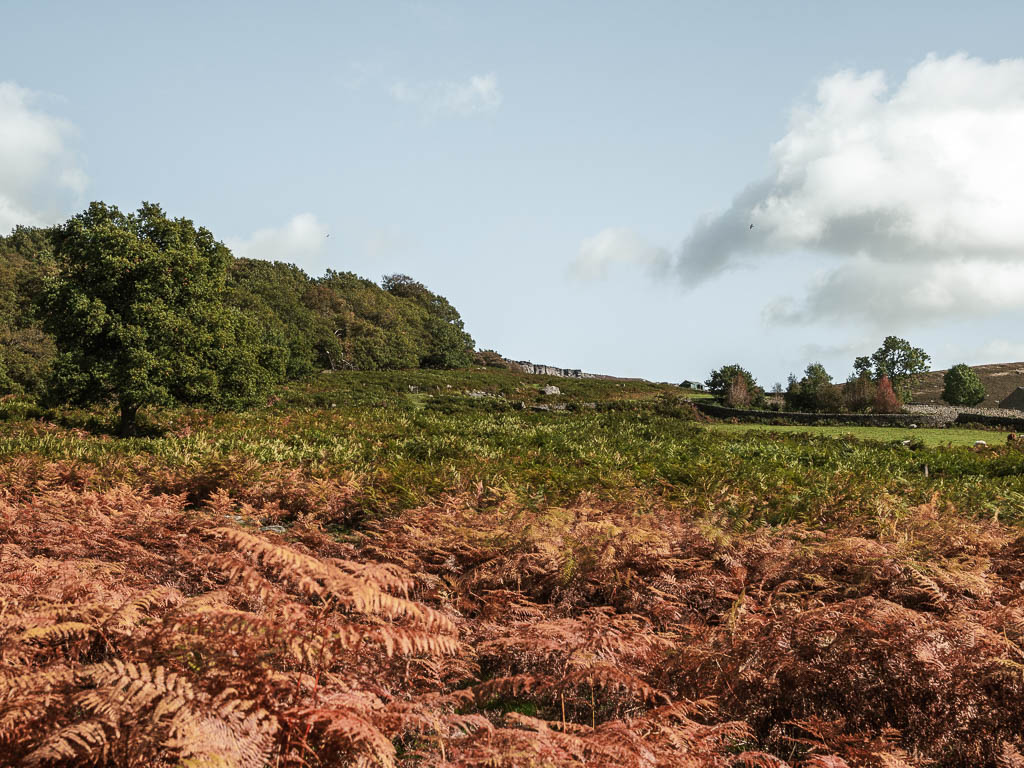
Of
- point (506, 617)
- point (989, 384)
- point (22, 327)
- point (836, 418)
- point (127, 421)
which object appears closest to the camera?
point (506, 617)

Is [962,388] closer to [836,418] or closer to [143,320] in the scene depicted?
[836,418]

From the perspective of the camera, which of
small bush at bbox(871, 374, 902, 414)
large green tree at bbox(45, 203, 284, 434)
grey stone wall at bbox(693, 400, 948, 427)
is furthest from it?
small bush at bbox(871, 374, 902, 414)

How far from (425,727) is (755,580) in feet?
12.0

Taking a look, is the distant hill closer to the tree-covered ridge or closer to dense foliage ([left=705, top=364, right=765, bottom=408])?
dense foliage ([left=705, top=364, right=765, bottom=408])

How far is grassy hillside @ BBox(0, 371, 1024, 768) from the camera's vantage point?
9.02ft

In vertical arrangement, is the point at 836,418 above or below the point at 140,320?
below

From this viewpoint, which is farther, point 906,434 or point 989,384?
point 989,384

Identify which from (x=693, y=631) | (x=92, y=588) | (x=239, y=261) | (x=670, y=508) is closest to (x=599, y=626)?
(x=693, y=631)

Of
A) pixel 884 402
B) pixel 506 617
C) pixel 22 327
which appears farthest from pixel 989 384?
pixel 22 327

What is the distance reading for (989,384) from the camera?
76.5 m

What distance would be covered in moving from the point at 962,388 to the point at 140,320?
2831 inches

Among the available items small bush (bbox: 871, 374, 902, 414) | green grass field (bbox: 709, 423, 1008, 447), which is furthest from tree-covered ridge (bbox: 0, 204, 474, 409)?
small bush (bbox: 871, 374, 902, 414)

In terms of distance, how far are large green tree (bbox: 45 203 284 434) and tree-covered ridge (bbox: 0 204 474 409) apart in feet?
0.18

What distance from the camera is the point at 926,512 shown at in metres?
8.13
